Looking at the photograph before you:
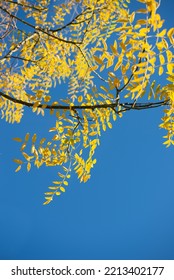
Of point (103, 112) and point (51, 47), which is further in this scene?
point (51, 47)

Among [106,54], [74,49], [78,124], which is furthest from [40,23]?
[106,54]

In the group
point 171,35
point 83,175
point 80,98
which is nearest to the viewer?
point 171,35

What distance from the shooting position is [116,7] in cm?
318

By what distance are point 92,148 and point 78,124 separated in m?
0.16

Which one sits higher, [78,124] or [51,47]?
[51,47]

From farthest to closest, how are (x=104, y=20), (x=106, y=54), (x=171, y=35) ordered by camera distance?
(x=104, y=20)
(x=106, y=54)
(x=171, y=35)

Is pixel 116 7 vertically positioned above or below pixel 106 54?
above

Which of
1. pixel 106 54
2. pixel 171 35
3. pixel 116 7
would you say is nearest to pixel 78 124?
pixel 106 54

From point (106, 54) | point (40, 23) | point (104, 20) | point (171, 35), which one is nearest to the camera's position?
point (171, 35)

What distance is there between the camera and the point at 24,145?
1979 mm

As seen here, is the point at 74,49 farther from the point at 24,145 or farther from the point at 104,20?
the point at 24,145

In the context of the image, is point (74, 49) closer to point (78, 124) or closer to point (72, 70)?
point (72, 70)

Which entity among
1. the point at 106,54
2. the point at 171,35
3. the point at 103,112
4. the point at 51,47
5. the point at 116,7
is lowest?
the point at 171,35

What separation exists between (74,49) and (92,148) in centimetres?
167
